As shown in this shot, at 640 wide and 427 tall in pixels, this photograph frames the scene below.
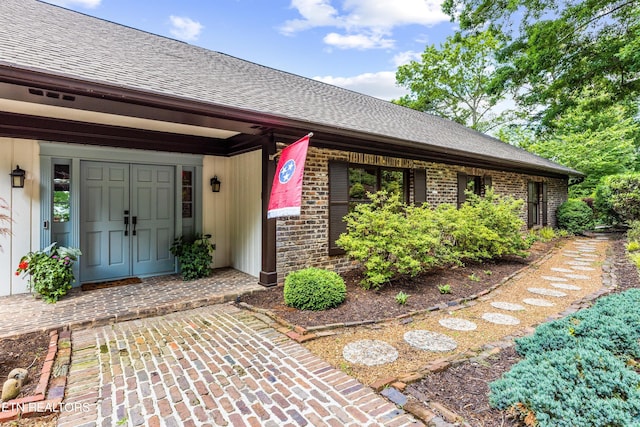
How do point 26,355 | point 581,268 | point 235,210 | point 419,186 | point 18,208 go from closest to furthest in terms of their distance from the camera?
1. point 26,355
2. point 18,208
3. point 235,210
4. point 581,268
5. point 419,186

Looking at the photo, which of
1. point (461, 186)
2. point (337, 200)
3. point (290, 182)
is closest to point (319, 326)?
point (290, 182)

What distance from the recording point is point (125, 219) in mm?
5148

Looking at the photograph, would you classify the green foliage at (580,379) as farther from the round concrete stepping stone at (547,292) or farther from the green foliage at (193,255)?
the green foliage at (193,255)

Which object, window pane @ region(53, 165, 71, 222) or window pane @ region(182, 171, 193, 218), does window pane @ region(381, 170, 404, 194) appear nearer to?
window pane @ region(182, 171, 193, 218)

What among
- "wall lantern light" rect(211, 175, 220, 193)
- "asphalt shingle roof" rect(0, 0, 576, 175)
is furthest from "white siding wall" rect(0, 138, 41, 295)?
"wall lantern light" rect(211, 175, 220, 193)

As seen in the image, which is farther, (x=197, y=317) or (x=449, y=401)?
(x=197, y=317)

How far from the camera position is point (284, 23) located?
10867mm

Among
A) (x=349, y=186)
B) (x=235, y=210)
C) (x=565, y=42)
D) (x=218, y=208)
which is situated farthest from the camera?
(x=565, y=42)

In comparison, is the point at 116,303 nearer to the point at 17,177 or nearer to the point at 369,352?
the point at 17,177

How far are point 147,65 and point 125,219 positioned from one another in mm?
2482

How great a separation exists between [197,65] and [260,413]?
548 cm

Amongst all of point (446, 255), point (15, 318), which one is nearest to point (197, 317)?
point (15, 318)

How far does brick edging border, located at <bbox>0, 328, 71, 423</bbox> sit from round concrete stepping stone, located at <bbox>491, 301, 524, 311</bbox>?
4.73 metres

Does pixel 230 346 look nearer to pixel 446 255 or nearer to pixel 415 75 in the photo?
pixel 446 255
